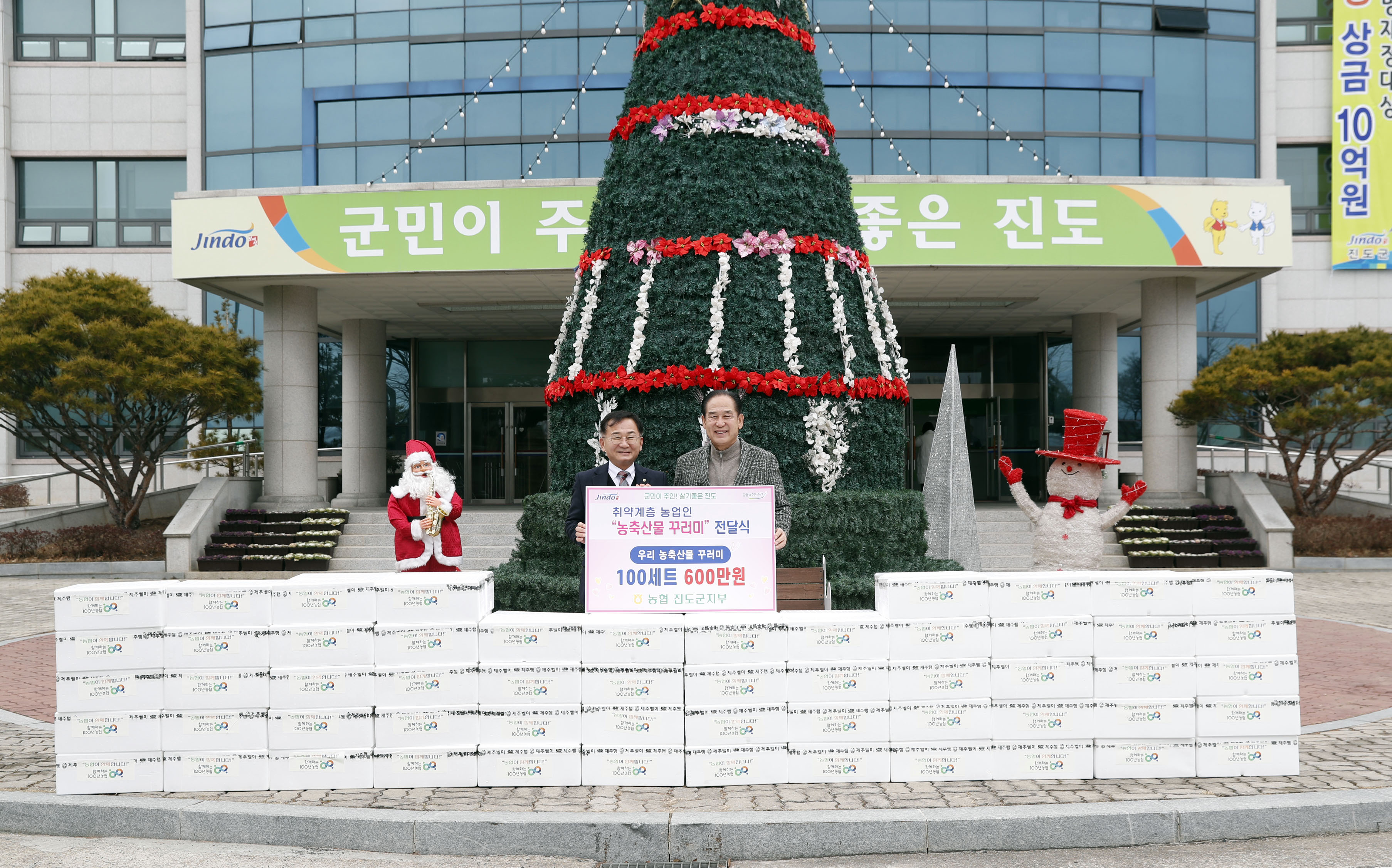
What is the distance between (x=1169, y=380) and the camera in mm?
15992

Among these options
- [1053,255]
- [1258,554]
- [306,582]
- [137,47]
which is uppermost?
[137,47]

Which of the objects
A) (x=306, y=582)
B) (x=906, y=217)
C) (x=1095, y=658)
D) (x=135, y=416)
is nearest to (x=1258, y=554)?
(x=906, y=217)

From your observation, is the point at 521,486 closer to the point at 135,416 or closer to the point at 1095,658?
the point at 135,416

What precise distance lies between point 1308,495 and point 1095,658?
1443 cm

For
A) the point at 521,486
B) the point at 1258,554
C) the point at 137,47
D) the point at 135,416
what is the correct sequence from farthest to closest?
1. the point at 137,47
2. the point at 521,486
3. the point at 135,416
4. the point at 1258,554

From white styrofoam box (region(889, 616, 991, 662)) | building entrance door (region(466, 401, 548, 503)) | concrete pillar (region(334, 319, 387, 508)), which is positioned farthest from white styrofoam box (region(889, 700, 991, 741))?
building entrance door (region(466, 401, 548, 503))

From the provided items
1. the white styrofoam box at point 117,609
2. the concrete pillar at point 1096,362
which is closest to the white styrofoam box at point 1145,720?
the white styrofoam box at point 117,609

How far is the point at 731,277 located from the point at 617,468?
2.12 metres

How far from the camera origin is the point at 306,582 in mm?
4555

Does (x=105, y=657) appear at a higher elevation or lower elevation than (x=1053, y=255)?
lower

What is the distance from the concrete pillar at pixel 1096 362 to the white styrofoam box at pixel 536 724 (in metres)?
17.3

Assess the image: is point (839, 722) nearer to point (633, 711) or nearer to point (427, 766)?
point (633, 711)

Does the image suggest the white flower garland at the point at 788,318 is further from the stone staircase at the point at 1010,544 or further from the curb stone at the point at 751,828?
the stone staircase at the point at 1010,544

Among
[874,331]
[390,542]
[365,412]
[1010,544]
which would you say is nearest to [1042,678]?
[874,331]
